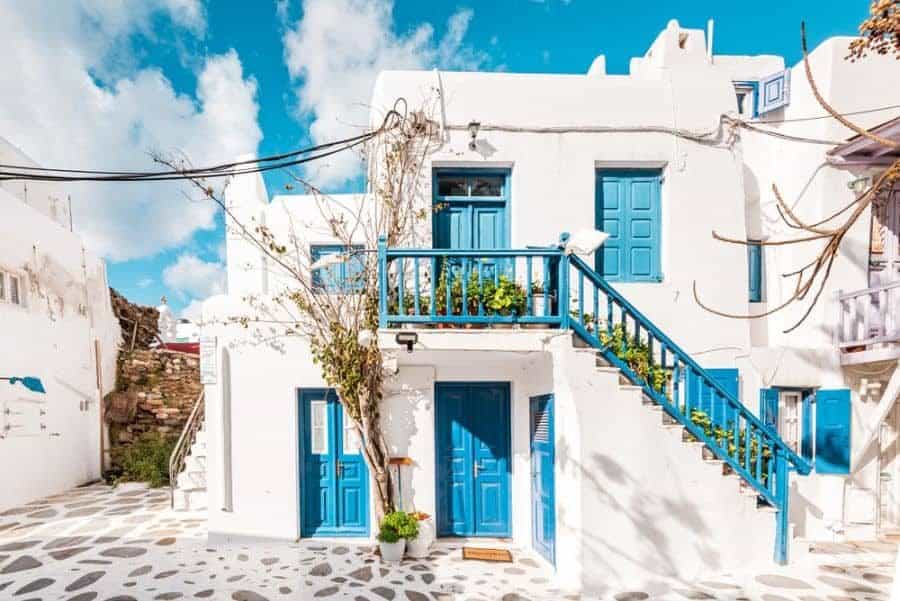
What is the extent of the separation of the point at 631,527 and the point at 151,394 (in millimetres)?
10483

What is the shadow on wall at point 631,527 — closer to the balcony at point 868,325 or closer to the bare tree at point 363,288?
the bare tree at point 363,288

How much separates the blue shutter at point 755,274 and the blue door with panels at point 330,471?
6378 mm

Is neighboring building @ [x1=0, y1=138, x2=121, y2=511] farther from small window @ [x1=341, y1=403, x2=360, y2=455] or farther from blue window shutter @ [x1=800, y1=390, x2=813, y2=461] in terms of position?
blue window shutter @ [x1=800, y1=390, x2=813, y2=461]

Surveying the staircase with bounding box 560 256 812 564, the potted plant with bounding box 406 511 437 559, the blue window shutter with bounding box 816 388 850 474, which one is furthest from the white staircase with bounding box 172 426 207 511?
the blue window shutter with bounding box 816 388 850 474

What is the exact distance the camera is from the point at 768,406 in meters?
6.32

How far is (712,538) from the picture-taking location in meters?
4.96

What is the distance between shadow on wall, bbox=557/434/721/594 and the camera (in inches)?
188

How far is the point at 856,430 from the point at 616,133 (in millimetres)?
5371

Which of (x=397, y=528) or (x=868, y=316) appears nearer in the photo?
(x=397, y=528)

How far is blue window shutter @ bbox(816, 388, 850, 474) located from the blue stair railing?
169 centimetres

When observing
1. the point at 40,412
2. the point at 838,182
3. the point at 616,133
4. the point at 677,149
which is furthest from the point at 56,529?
the point at 838,182

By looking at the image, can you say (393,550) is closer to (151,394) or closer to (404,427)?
(404,427)

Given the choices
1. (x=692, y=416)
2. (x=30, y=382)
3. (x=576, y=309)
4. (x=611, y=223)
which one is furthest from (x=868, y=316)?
(x=30, y=382)

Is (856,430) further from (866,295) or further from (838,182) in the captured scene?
(838,182)
